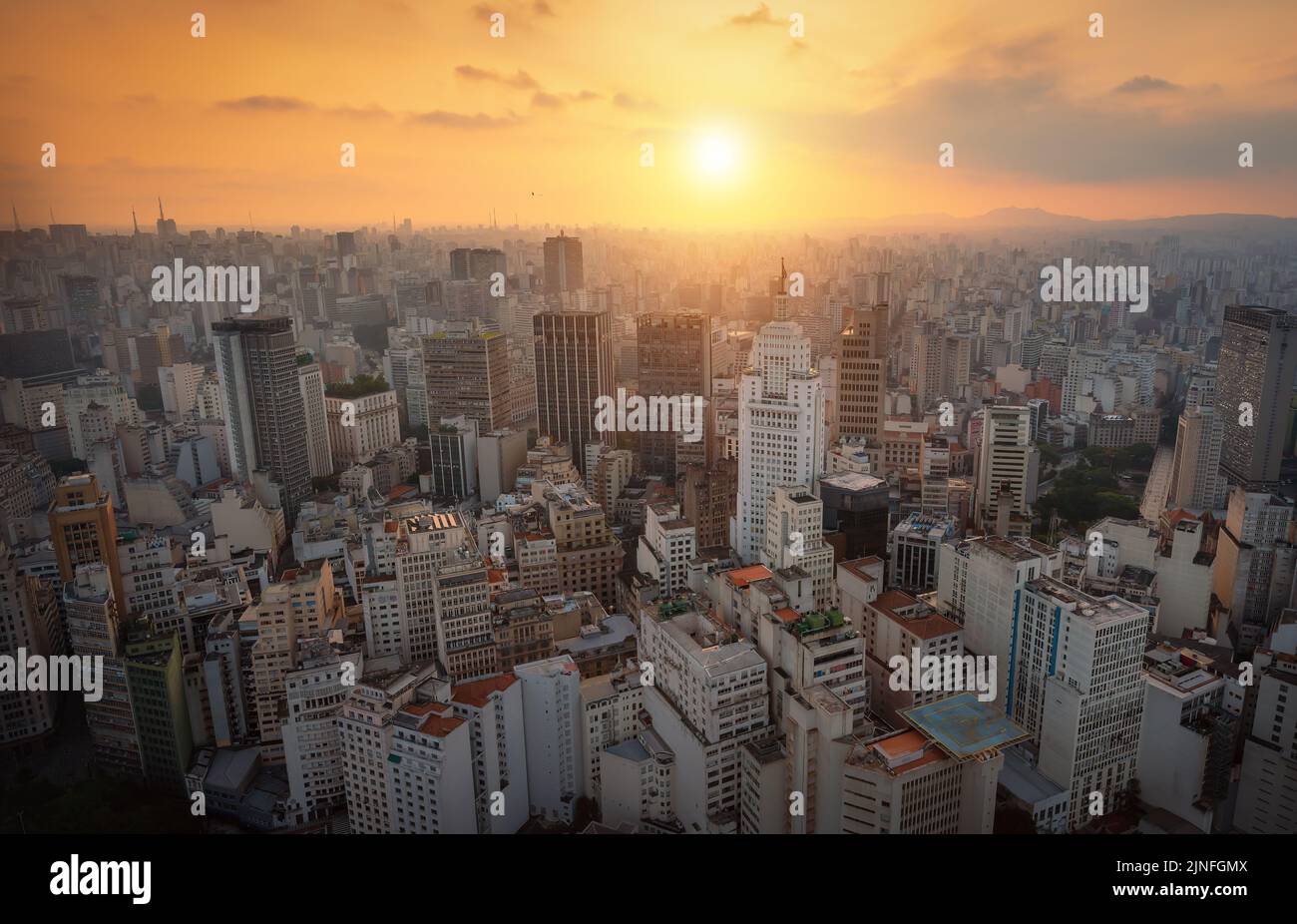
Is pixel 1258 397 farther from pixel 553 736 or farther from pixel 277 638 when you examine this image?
pixel 277 638

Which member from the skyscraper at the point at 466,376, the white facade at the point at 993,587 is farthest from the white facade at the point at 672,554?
the skyscraper at the point at 466,376

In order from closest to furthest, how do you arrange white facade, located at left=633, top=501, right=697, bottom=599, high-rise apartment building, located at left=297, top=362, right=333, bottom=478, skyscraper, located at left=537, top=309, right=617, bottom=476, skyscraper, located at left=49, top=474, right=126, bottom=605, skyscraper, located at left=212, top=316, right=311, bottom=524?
skyscraper, located at left=49, top=474, right=126, bottom=605, white facade, located at left=633, top=501, right=697, bottom=599, skyscraper, located at left=212, top=316, right=311, bottom=524, high-rise apartment building, located at left=297, top=362, right=333, bottom=478, skyscraper, located at left=537, top=309, right=617, bottom=476

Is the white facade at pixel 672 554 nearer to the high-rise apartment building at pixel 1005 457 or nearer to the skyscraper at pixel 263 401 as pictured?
the high-rise apartment building at pixel 1005 457

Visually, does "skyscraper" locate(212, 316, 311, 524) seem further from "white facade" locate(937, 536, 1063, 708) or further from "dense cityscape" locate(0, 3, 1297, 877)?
"white facade" locate(937, 536, 1063, 708)

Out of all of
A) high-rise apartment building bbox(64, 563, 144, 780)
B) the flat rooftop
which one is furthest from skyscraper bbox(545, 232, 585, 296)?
the flat rooftop

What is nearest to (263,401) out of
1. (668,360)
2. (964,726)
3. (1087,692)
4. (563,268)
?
(563,268)

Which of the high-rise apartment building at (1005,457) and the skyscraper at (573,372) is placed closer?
the high-rise apartment building at (1005,457)
